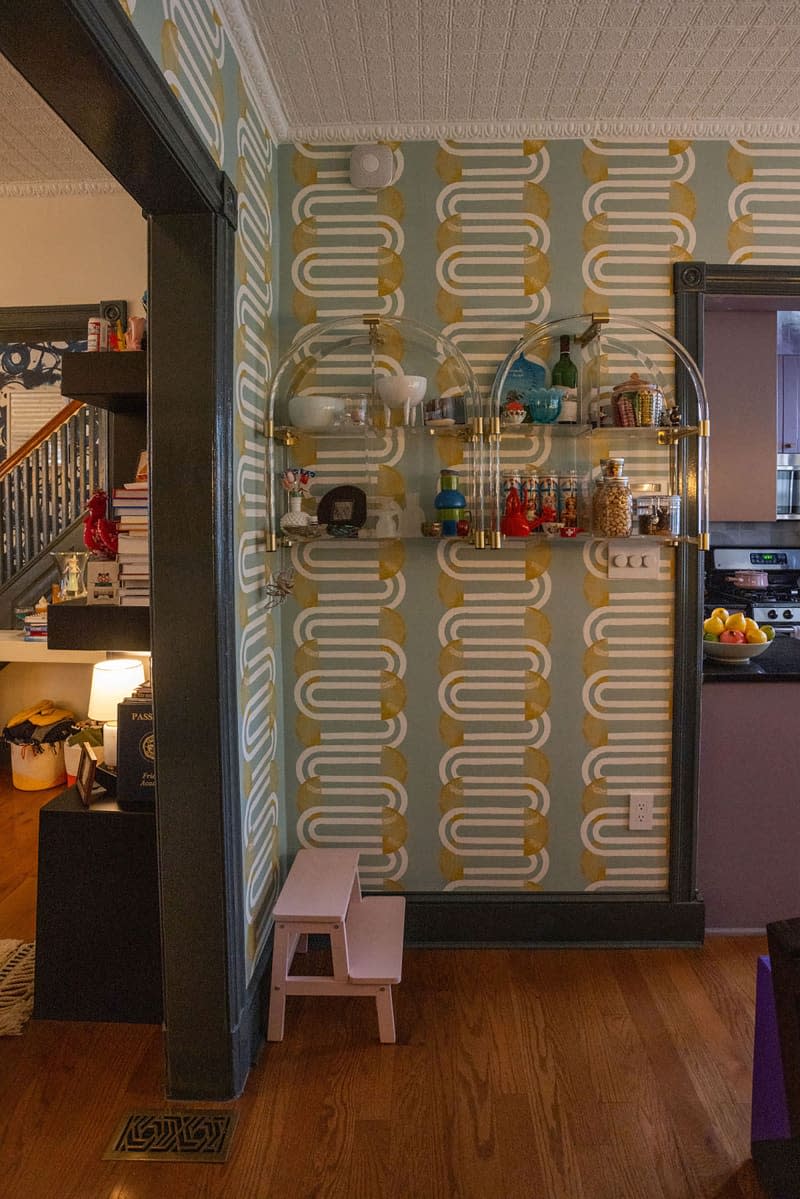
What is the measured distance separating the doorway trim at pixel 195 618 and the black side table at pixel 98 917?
282 mm

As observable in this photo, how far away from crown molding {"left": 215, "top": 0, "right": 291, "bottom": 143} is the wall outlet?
2.40 m

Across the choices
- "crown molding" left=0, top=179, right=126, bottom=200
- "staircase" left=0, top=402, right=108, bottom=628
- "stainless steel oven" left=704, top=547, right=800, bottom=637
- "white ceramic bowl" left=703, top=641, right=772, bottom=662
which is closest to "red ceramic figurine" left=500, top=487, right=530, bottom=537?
"white ceramic bowl" left=703, top=641, right=772, bottom=662

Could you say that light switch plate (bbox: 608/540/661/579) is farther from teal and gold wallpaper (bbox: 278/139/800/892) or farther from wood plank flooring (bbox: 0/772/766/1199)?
wood plank flooring (bbox: 0/772/766/1199)

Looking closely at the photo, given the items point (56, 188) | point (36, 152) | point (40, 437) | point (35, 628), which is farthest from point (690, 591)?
point (40, 437)

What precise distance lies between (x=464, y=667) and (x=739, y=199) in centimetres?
174

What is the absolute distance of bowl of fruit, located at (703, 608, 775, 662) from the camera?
9.18 feet

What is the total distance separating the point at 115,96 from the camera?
4.65 ft

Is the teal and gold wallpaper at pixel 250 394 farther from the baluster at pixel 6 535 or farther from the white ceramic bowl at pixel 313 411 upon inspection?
the baluster at pixel 6 535

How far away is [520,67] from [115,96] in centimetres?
127

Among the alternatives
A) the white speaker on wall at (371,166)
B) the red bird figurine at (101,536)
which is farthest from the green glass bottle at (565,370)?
the red bird figurine at (101,536)

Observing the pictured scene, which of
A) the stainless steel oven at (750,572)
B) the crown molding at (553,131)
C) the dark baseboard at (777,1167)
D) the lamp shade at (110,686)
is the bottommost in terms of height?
the dark baseboard at (777,1167)

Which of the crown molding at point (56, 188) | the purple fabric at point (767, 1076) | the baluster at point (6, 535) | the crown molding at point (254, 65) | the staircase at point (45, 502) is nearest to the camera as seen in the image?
the purple fabric at point (767, 1076)

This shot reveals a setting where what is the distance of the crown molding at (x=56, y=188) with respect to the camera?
342 centimetres

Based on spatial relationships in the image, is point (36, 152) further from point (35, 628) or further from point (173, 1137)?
point (173, 1137)
